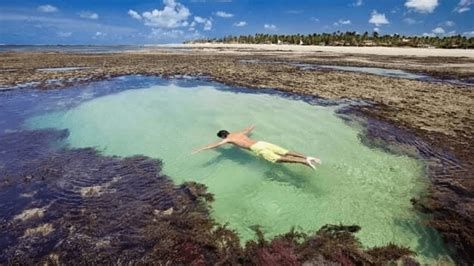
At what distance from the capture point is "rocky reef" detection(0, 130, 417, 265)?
494cm

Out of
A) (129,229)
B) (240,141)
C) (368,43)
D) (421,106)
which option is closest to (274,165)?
(240,141)

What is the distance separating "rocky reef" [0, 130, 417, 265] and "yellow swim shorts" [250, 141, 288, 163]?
1.93m

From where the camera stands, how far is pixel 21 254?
5.00 metres

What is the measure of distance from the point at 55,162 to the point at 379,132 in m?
10.4

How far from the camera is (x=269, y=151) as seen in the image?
817cm

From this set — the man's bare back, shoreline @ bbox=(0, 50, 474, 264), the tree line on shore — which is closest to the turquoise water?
the man's bare back

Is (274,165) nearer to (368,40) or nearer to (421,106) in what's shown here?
(421,106)

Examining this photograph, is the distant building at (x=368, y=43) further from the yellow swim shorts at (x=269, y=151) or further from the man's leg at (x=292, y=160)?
the man's leg at (x=292, y=160)

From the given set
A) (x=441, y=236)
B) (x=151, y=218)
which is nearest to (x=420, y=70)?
(x=441, y=236)

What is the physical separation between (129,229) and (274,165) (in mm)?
4103

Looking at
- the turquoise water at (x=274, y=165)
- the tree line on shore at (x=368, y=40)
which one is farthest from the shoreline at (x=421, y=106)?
the tree line on shore at (x=368, y=40)

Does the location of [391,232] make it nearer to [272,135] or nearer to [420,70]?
[272,135]

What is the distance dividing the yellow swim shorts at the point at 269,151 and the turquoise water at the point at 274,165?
327 mm

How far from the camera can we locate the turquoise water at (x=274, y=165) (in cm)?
600
